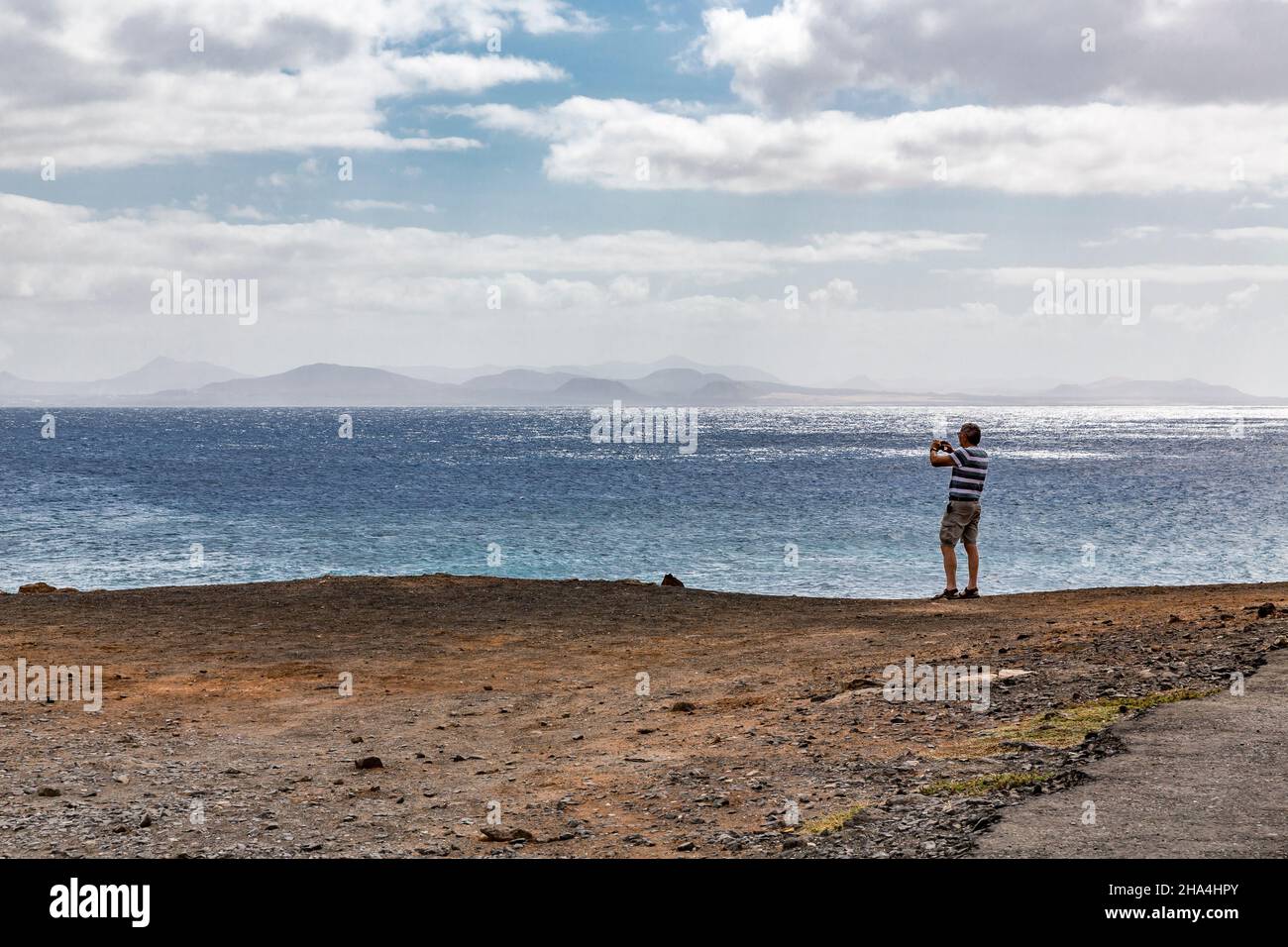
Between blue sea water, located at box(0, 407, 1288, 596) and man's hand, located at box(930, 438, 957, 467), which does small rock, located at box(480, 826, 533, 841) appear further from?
blue sea water, located at box(0, 407, 1288, 596)

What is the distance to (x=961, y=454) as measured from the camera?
55.9 ft

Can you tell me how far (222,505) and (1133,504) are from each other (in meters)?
46.0

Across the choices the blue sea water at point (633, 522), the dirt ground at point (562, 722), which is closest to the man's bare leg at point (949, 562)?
the dirt ground at point (562, 722)

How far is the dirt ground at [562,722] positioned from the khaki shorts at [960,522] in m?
1.11

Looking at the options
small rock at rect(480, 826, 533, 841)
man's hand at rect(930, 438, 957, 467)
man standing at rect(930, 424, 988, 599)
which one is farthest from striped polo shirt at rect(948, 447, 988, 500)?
small rock at rect(480, 826, 533, 841)

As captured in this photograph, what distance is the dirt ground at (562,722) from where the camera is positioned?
6.95 meters

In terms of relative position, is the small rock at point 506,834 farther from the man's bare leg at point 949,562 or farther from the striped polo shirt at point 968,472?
the man's bare leg at point 949,562

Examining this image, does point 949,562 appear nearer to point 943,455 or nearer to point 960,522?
point 960,522

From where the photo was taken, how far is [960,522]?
1730 cm
